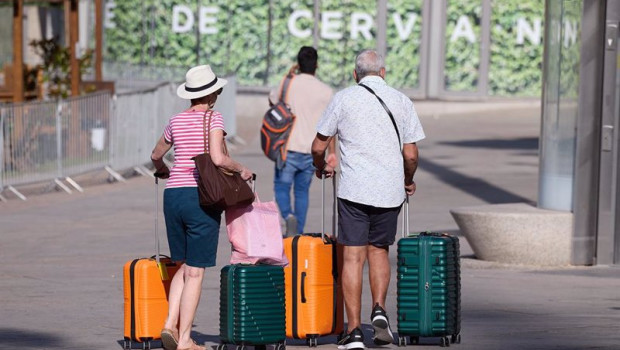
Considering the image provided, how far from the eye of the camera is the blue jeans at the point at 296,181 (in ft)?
41.7

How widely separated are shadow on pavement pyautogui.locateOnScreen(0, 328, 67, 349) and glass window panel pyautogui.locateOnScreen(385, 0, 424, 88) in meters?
26.8

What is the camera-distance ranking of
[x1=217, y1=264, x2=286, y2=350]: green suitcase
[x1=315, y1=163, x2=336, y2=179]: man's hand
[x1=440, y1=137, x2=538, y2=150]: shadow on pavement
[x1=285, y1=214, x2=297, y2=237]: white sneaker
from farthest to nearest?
[x1=440, y1=137, x2=538, y2=150]: shadow on pavement < [x1=285, y1=214, x2=297, y2=237]: white sneaker < [x1=315, y1=163, x2=336, y2=179]: man's hand < [x1=217, y1=264, x2=286, y2=350]: green suitcase

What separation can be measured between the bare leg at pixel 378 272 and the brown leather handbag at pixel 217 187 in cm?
87

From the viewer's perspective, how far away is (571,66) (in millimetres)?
12250

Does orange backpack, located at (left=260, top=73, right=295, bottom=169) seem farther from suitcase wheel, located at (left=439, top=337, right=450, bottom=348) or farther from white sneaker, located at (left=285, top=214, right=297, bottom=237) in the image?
suitcase wheel, located at (left=439, top=337, right=450, bottom=348)

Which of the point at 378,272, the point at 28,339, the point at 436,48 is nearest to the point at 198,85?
the point at 378,272

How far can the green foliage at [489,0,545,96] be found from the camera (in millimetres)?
35219

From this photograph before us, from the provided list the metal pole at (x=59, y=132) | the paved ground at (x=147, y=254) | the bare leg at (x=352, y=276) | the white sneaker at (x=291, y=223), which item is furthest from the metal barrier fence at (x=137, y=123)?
the bare leg at (x=352, y=276)

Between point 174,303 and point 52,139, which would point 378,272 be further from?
point 52,139

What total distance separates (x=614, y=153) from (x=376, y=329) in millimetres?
4363

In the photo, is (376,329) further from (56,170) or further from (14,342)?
(56,170)

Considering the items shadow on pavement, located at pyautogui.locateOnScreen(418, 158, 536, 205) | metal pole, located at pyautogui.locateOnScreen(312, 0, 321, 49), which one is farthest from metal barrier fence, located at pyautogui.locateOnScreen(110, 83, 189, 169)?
metal pole, located at pyautogui.locateOnScreen(312, 0, 321, 49)

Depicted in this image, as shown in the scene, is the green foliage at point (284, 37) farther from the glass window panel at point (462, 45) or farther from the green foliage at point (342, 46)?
the glass window panel at point (462, 45)

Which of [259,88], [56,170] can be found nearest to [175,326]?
[56,170]
